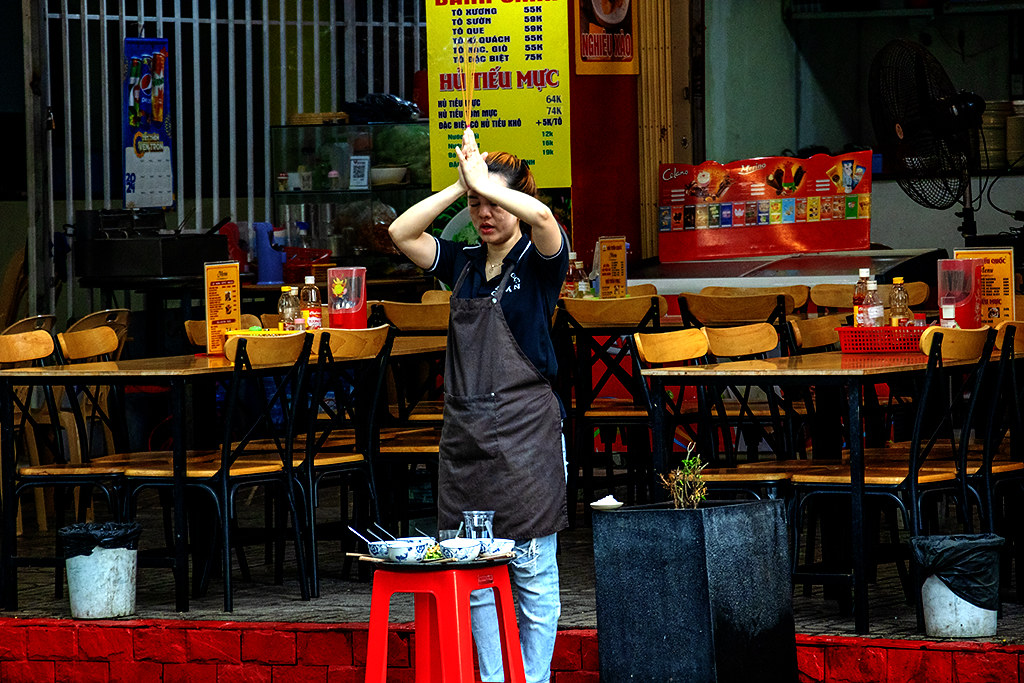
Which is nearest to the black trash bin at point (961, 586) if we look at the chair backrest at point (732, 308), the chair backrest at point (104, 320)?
the chair backrest at point (732, 308)

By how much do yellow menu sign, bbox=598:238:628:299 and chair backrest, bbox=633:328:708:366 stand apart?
98.7 inches

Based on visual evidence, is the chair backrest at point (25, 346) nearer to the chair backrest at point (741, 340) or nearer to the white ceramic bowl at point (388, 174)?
the chair backrest at point (741, 340)

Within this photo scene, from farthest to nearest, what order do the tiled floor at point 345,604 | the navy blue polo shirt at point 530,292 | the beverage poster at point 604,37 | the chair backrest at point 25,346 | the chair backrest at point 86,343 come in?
the beverage poster at point 604,37, the chair backrest at point 86,343, the chair backrest at point 25,346, the tiled floor at point 345,604, the navy blue polo shirt at point 530,292

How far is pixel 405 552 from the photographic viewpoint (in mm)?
3861

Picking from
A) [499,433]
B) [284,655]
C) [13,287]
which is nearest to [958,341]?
[499,433]

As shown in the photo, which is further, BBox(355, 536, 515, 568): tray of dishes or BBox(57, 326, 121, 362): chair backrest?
BBox(57, 326, 121, 362): chair backrest

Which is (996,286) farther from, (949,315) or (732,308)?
(732,308)

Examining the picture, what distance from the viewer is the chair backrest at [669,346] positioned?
527cm

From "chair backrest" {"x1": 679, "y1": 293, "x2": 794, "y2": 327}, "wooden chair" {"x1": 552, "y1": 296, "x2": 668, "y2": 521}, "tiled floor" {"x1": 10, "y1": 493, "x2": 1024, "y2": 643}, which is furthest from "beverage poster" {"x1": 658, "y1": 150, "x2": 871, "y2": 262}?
"tiled floor" {"x1": 10, "y1": 493, "x2": 1024, "y2": 643}

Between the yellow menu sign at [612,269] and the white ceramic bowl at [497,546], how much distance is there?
409cm

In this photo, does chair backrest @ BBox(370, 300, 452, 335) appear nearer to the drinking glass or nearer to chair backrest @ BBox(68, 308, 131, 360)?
chair backrest @ BBox(68, 308, 131, 360)

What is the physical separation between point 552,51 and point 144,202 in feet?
11.0

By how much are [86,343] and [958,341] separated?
3.45m

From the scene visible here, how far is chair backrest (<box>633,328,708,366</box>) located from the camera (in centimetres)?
527
